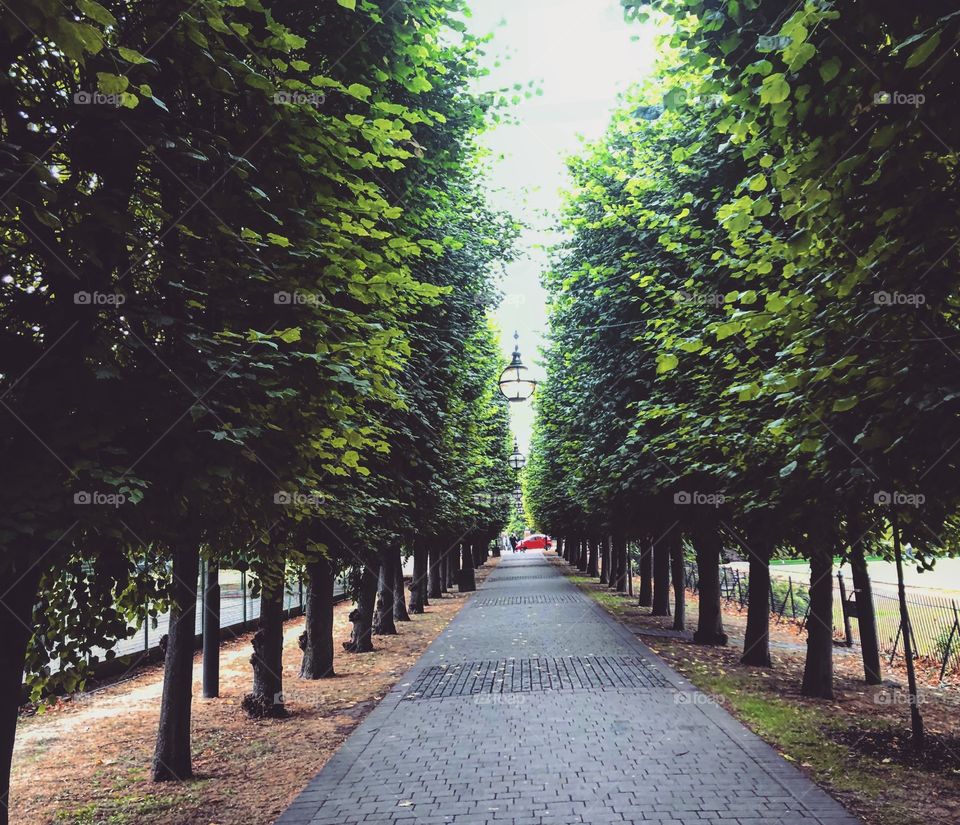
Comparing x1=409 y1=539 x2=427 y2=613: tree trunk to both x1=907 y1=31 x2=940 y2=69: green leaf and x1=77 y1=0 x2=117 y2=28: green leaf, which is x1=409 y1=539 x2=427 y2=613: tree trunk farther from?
x1=77 y1=0 x2=117 y2=28: green leaf

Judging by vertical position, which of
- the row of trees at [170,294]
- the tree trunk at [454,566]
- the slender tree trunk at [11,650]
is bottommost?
the tree trunk at [454,566]

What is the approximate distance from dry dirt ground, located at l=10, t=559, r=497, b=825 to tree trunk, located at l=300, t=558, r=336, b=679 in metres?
0.35

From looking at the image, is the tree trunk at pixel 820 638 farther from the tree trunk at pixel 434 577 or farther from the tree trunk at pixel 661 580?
the tree trunk at pixel 434 577

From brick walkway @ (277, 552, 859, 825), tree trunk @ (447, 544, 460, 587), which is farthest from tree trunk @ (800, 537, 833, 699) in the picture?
tree trunk @ (447, 544, 460, 587)

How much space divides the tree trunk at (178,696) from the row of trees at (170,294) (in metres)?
0.02

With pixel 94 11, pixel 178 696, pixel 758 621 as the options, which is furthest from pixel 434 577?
pixel 94 11

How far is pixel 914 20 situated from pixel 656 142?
356 inches

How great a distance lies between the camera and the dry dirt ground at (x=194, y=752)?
689 cm

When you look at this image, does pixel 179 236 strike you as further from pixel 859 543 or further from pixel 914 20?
pixel 859 543

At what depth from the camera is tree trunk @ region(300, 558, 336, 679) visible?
1306cm

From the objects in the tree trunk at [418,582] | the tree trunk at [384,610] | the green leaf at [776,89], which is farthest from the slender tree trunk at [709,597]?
the green leaf at [776,89]

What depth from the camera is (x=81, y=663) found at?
533 cm

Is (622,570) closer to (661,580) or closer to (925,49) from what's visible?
(661,580)

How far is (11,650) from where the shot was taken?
4582 millimetres
